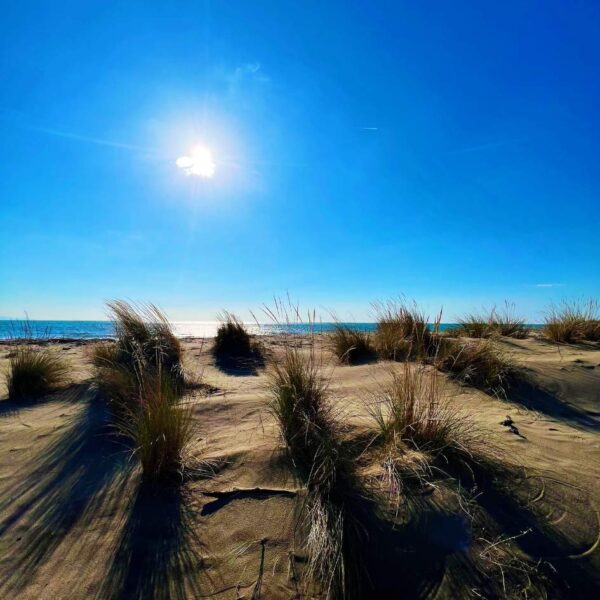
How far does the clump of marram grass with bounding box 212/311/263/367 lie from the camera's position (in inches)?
237

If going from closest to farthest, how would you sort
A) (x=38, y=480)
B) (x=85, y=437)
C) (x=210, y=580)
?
1. (x=210, y=580)
2. (x=38, y=480)
3. (x=85, y=437)

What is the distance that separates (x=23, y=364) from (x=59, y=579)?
3094 millimetres

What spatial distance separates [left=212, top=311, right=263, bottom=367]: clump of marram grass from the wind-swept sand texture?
319 centimetres

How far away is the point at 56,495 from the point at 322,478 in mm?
1537

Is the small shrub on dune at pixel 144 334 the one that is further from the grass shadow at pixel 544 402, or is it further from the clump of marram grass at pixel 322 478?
the grass shadow at pixel 544 402

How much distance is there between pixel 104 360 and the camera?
166 inches

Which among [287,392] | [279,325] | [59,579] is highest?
[279,325]

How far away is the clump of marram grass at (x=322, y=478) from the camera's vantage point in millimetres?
1446

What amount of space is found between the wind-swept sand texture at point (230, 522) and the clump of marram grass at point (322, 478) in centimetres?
9

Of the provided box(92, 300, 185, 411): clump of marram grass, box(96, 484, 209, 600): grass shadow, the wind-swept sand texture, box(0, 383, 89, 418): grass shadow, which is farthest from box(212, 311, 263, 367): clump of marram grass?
box(96, 484, 209, 600): grass shadow

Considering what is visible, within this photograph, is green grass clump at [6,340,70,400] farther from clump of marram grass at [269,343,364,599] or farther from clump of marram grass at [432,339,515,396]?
clump of marram grass at [432,339,515,396]

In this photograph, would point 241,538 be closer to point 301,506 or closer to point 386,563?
point 301,506

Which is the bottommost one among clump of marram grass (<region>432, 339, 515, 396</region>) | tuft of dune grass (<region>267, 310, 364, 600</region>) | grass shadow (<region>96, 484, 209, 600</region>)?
grass shadow (<region>96, 484, 209, 600</region>)

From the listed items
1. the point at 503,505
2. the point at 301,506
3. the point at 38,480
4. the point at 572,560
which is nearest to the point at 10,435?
the point at 38,480
